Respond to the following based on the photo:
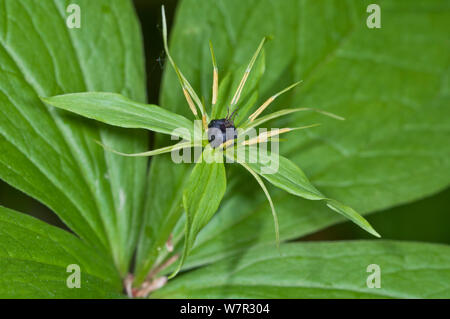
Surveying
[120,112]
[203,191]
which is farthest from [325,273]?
[120,112]

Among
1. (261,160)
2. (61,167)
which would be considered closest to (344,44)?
(261,160)

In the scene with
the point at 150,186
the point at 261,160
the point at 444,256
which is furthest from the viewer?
the point at 150,186

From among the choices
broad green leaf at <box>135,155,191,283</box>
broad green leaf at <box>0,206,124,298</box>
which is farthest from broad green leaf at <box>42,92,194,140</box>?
broad green leaf at <box>135,155,191,283</box>

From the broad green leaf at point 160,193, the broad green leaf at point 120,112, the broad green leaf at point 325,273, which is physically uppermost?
the broad green leaf at point 120,112

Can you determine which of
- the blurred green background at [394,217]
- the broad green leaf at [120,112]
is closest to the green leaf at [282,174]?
the broad green leaf at [120,112]

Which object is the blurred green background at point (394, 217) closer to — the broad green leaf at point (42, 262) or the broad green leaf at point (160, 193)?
the broad green leaf at point (160, 193)

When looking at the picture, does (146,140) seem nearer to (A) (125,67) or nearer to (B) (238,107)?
(A) (125,67)
